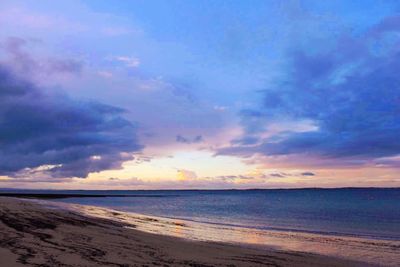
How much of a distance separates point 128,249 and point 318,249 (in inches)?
533

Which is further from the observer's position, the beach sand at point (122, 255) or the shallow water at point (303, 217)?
the shallow water at point (303, 217)

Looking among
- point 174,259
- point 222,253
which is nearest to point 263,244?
point 222,253

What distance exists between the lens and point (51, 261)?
13.6 m

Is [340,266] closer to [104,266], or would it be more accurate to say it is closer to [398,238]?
[104,266]

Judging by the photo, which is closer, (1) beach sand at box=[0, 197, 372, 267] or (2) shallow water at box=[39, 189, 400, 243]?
(1) beach sand at box=[0, 197, 372, 267]

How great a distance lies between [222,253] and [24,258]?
36.9 feet

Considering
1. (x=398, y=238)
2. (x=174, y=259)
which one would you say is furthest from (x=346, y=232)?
(x=174, y=259)

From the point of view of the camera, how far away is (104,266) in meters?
14.1

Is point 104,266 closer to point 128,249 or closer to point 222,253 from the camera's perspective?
point 128,249

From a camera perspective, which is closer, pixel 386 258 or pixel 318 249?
pixel 386 258

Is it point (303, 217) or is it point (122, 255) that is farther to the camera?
point (303, 217)

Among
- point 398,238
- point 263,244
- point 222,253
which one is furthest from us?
point 398,238

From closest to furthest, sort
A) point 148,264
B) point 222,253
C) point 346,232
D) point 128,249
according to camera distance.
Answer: point 148,264 < point 128,249 < point 222,253 < point 346,232

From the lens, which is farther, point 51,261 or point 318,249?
point 318,249
